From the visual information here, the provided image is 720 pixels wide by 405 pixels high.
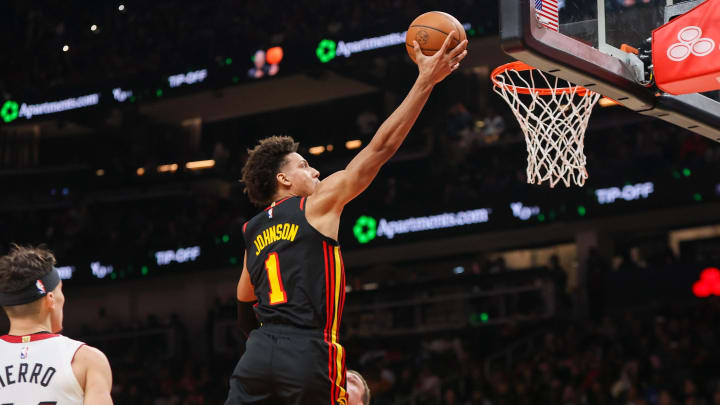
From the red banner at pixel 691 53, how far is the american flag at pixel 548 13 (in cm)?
66

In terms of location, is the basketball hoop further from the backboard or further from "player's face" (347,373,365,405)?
"player's face" (347,373,365,405)

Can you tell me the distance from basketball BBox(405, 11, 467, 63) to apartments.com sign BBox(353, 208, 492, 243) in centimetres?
1258

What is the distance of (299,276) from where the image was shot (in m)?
3.69

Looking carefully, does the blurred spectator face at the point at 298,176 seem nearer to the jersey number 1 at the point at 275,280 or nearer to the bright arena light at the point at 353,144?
the jersey number 1 at the point at 275,280

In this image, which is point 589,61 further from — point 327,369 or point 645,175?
point 645,175

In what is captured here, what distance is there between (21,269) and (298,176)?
114cm

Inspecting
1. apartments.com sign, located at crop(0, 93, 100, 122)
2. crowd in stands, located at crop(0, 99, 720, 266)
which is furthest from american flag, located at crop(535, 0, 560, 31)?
apartments.com sign, located at crop(0, 93, 100, 122)

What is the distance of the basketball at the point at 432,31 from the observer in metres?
3.91

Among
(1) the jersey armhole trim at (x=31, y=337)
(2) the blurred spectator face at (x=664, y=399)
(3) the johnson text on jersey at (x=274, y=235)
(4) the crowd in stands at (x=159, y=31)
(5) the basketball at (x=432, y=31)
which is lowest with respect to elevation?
(2) the blurred spectator face at (x=664, y=399)

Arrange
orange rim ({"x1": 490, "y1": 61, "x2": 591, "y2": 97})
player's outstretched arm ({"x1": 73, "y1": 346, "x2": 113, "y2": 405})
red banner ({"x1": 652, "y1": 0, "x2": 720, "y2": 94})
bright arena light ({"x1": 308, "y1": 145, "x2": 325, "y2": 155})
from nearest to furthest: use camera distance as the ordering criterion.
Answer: player's outstretched arm ({"x1": 73, "y1": 346, "x2": 113, "y2": 405}) < red banner ({"x1": 652, "y1": 0, "x2": 720, "y2": 94}) < orange rim ({"x1": 490, "y1": 61, "x2": 591, "y2": 97}) < bright arena light ({"x1": 308, "y1": 145, "x2": 325, "y2": 155})

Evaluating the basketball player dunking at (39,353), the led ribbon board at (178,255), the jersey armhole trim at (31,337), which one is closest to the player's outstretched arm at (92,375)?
the basketball player dunking at (39,353)

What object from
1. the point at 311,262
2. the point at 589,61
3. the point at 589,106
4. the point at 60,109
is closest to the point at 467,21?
the point at 60,109

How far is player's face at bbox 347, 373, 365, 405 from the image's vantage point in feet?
15.5

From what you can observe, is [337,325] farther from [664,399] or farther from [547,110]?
[664,399]
